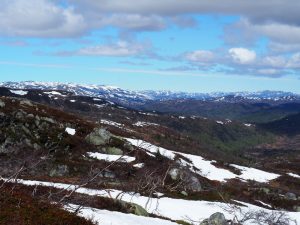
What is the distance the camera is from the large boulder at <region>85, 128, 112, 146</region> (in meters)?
58.7

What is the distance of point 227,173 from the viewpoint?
80.5 meters

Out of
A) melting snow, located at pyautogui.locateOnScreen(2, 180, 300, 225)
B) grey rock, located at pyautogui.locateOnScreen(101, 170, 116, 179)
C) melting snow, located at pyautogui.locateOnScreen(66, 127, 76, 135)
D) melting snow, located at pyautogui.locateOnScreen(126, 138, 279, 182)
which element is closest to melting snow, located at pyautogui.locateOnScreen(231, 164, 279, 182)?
melting snow, located at pyautogui.locateOnScreen(126, 138, 279, 182)

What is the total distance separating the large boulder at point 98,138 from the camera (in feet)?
192

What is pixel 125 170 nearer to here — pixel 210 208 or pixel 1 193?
pixel 210 208

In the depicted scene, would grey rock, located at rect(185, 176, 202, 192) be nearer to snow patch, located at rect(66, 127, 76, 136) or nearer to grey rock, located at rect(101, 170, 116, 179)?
grey rock, located at rect(101, 170, 116, 179)

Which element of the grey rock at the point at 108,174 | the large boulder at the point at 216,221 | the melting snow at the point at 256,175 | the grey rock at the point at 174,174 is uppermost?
the large boulder at the point at 216,221

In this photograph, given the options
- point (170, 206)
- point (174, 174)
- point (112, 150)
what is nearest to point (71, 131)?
point (112, 150)

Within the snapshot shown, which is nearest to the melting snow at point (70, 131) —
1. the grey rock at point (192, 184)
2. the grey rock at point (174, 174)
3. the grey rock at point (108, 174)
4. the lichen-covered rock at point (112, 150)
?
the lichen-covered rock at point (112, 150)

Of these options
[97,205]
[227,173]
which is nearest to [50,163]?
[97,205]

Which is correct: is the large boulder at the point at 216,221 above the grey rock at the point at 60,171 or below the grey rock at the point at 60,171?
above

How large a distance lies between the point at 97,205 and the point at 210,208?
16.3m

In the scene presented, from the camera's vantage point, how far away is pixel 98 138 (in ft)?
195

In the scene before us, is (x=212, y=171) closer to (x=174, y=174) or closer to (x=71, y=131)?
(x=174, y=174)

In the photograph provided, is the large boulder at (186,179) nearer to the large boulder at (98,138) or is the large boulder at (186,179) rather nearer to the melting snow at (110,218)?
the large boulder at (98,138)
